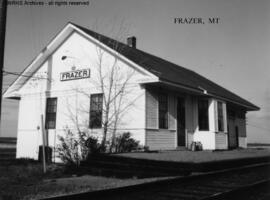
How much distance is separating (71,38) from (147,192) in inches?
545

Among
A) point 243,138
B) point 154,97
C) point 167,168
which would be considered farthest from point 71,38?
point 243,138

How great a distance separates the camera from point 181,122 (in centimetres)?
1744

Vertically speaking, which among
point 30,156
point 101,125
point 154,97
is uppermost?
point 154,97

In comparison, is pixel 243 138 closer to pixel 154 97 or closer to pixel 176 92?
pixel 176 92

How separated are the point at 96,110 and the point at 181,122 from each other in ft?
16.2

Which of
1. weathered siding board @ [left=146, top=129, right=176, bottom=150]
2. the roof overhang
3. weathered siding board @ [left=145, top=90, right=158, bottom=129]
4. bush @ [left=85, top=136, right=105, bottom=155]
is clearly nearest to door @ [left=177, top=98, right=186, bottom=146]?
weathered siding board @ [left=146, top=129, right=176, bottom=150]

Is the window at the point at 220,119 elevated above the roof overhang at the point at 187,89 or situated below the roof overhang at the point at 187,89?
below

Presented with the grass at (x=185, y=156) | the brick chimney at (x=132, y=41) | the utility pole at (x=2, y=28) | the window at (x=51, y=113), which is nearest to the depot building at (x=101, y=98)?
the window at (x=51, y=113)

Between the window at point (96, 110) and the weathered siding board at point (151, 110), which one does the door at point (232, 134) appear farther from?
the window at point (96, 110)

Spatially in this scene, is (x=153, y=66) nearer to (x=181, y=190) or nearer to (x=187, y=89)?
(x=187, y=89)

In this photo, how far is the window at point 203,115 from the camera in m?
18.5

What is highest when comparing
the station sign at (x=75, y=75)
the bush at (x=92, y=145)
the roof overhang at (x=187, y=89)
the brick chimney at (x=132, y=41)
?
the brick chimney at (x=132, y=41)

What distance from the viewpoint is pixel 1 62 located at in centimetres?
1017

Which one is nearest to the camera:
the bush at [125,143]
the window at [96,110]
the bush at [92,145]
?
the bush at [92,145]
